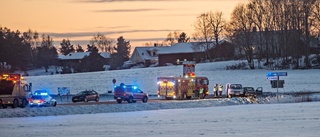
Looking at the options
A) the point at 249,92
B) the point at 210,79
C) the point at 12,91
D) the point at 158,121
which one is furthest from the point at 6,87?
the point at 210,79

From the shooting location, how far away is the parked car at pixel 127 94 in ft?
180

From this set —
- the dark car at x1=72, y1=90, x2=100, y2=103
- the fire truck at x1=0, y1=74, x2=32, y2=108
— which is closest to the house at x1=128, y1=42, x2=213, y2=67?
the dark car at x1=72, y1=90, x2=100, y2=103

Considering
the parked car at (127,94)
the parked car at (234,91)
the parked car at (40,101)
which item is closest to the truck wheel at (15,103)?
the parked car at (40,101)

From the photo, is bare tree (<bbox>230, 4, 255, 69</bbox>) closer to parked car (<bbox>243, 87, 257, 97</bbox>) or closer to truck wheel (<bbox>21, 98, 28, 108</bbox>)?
parked car (<bbox>243, 87, 257, 97</bbox>)

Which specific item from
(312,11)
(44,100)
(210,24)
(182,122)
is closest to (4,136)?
(182,122)

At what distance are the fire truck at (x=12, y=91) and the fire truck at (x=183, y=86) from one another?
16067mm

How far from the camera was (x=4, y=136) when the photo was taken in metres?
26.6

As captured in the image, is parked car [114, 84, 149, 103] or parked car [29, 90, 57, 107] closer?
parked car [29, 90, 57, 107]

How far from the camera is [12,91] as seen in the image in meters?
47.5

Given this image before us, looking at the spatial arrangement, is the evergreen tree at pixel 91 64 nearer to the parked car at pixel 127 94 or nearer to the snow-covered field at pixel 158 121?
the parked car at pixel 127 94

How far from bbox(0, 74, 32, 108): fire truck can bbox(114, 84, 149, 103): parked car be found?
8933 mm

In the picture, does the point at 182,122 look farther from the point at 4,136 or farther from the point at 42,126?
the point at 4,136

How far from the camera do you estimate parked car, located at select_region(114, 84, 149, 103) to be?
55.0 m

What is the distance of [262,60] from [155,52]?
58880 mm
